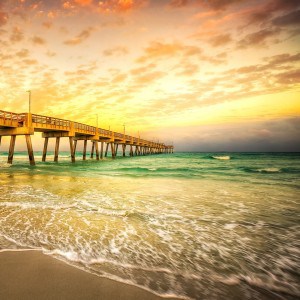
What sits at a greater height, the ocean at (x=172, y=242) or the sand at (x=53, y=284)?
the sand at (x=53, y=284)

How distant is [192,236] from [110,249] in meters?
1.72

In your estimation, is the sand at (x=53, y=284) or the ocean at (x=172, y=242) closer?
the sand at (x=53, y=284)

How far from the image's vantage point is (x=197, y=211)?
619 centimetres

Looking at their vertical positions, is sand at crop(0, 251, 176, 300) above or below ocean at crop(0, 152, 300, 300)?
above

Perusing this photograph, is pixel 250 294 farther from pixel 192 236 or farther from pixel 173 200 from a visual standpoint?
pixel 173 200

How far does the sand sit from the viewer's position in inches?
85.4

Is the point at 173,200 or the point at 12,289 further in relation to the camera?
the point at 173,200

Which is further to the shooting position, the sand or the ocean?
the ocean

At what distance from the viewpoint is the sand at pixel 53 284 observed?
217 cm

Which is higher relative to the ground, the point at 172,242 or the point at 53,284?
the point at 53,284

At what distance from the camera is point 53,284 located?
2367 mm

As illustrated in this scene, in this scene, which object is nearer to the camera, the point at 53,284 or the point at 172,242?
the point at 53,284

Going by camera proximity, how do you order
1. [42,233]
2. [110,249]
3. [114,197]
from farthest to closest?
[114,197]
[42,233]
[110,249]

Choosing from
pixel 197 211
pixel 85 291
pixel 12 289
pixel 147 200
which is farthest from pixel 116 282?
pixel 147 200
